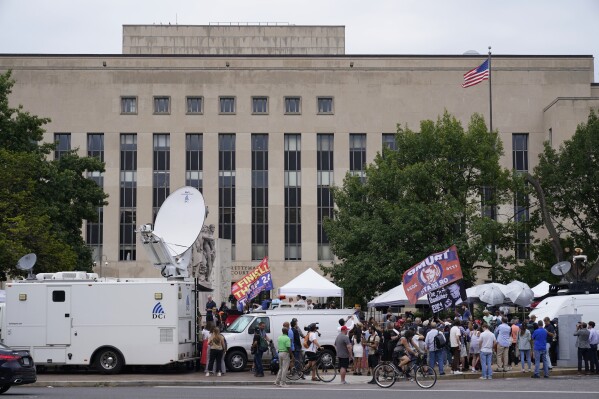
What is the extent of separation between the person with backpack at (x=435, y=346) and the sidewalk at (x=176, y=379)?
497 millimetres

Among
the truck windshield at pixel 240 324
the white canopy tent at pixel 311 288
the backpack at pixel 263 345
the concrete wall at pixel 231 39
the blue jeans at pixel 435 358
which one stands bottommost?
the blue jeans at pixel 435 358

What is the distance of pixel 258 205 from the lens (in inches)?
3029


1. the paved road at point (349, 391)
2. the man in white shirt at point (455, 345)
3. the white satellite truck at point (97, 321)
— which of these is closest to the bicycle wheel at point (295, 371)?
the paved road at point (349, 391)

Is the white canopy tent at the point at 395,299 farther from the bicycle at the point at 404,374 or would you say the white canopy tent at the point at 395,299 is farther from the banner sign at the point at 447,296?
the bicycle at the point at 404,374

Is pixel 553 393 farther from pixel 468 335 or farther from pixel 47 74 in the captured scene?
pixel 47 74

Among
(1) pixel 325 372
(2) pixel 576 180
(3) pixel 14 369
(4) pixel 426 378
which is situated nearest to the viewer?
(3) pixel 14 369

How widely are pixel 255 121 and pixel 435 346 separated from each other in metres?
49.9

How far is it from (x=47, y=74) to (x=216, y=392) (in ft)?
186

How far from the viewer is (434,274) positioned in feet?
106

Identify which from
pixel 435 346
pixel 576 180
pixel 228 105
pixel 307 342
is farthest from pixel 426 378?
pixel 228 105

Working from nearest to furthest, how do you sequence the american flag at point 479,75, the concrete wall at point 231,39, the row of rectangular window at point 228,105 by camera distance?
the american flag at point 479,75 → the row of rectangular window at point 228,105 → the concrete wall at point 231,39

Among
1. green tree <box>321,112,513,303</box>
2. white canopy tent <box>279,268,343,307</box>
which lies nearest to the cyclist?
white canopy tent <box>279,268,343,307</box>

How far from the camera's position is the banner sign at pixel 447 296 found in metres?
31.9

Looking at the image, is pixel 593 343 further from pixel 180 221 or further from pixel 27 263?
pixel 27 263
